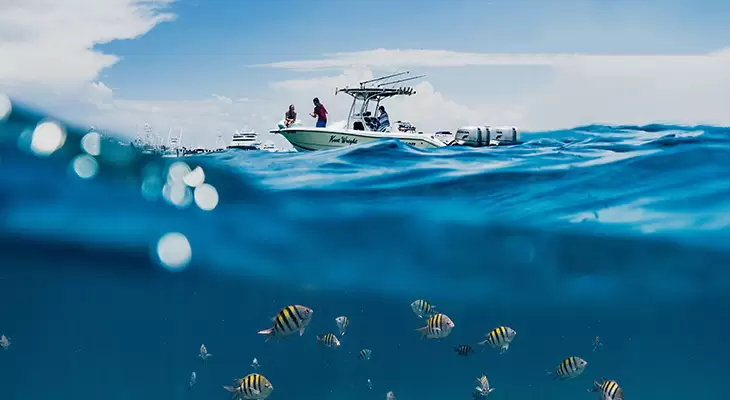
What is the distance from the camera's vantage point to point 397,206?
52.3 ft

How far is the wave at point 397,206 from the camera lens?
15141 mm

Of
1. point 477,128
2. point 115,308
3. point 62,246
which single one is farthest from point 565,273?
point 115,308

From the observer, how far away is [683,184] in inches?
598

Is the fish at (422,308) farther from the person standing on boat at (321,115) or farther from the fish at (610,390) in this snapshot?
the person standing on boat at (321,115)

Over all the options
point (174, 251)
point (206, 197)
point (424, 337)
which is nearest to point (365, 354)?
point (424, 337)

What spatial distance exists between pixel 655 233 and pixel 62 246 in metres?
18.6

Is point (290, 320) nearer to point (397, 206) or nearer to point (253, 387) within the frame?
point (253, 387)

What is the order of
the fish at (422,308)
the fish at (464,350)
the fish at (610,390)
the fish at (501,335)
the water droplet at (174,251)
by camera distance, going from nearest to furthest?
the fish at (610,390) → the fish at (501,335) → the fish at (422,308) → the fish at (464,350) → the water droplet at (174,251)

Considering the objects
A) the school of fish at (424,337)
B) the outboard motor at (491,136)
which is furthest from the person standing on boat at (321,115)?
the school of fish at (424,337)

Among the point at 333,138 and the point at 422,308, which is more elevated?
the point at 333,138

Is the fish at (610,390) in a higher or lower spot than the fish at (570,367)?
lower

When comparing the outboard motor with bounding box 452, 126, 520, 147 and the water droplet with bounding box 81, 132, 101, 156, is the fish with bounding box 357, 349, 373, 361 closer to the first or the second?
the water droplet with bounding box 81, 132, 101, 156

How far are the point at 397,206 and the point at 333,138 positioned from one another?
498 cm

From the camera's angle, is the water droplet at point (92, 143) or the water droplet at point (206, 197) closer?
the water droplet at point (92, 143)
